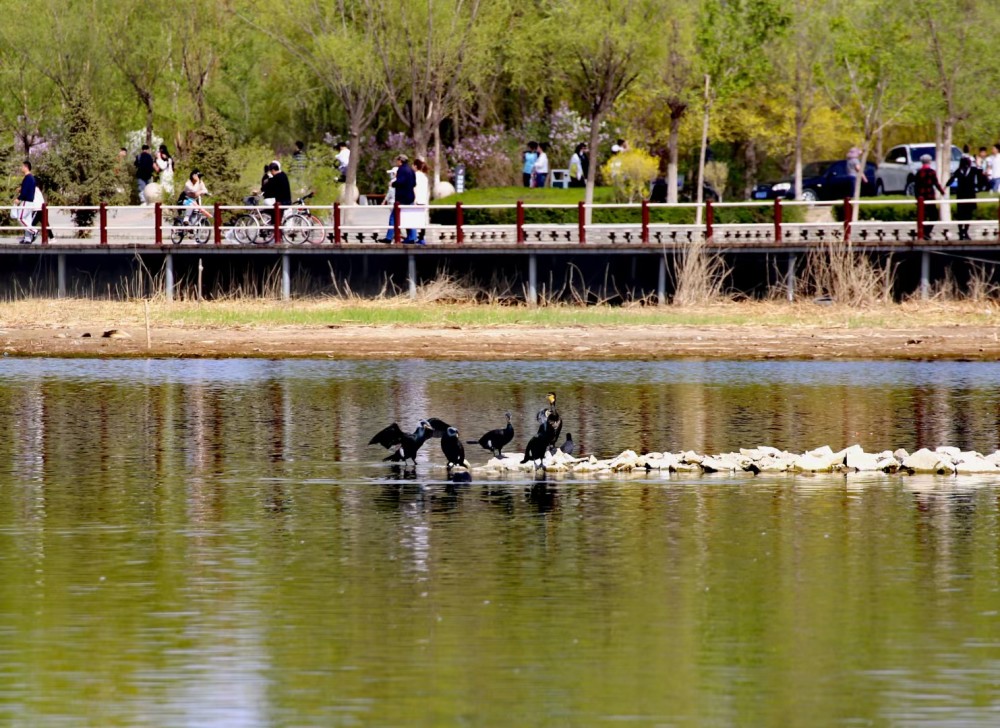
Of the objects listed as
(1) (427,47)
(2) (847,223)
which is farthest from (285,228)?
(1) (427,47)

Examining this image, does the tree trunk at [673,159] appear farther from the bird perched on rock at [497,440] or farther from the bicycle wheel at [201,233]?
the bird perched on rock at [497,440]

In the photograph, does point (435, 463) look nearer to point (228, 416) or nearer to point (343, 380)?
point (228, 416)

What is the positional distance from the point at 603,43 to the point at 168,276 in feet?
55.5

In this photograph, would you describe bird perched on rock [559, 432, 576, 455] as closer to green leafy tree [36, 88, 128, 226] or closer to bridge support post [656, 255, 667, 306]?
bridge support post [656, 255, 667, 306]

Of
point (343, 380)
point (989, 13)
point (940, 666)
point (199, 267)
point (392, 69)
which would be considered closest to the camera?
point (940, 666)

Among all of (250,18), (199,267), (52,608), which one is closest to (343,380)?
(199,267)

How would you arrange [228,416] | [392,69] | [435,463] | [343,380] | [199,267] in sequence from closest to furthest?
[435,463] → [228,416] → [343,380] → [199,267] → [392,69]

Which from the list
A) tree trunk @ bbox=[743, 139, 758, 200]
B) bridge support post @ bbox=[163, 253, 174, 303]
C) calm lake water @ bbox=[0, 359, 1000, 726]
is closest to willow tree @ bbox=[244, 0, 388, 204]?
tree trunk @ bbox=[743, 139, 758, 200]

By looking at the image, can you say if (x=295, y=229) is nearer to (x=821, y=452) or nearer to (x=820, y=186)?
(x=821, y=452)

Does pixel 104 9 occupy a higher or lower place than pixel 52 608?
higher

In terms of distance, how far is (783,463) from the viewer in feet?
58.1

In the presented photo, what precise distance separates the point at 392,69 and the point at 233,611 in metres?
42.6

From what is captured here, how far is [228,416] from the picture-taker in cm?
2191

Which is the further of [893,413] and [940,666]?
[893,413]
